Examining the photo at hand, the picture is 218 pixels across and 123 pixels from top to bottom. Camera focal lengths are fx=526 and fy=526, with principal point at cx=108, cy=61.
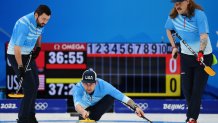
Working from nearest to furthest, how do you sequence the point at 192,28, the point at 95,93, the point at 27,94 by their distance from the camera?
1. the point at 192,28
2. the point at 95,93
3. the point at 27,94

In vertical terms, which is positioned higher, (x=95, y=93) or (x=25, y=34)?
(x=25, y=34)

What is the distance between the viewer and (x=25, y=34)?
5379 mm

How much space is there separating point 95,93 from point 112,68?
215cm

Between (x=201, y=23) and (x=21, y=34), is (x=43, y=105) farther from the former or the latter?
(x=201, y=23)

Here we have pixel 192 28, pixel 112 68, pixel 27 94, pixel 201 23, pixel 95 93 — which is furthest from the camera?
pixel 112 68

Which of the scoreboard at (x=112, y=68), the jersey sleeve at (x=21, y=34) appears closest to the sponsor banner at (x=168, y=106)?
the scoreboard at (x=112, y=68)

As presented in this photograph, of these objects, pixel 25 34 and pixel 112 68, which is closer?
pixel 25 34

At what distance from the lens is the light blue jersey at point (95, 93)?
5211 mm

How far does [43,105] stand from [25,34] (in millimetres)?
2341

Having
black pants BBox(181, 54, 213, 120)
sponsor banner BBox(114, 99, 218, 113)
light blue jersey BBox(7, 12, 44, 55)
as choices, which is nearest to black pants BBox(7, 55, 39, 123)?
light blue jersey BBox(7, 12, 44, 55)

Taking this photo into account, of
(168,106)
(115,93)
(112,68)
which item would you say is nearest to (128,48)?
(112,68)

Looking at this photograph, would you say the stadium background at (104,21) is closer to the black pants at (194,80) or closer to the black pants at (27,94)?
the black pants at (27,94)

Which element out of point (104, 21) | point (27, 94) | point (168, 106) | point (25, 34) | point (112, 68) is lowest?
point (168, 106)

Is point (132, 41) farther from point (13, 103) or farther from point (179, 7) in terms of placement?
point (179, 7)
